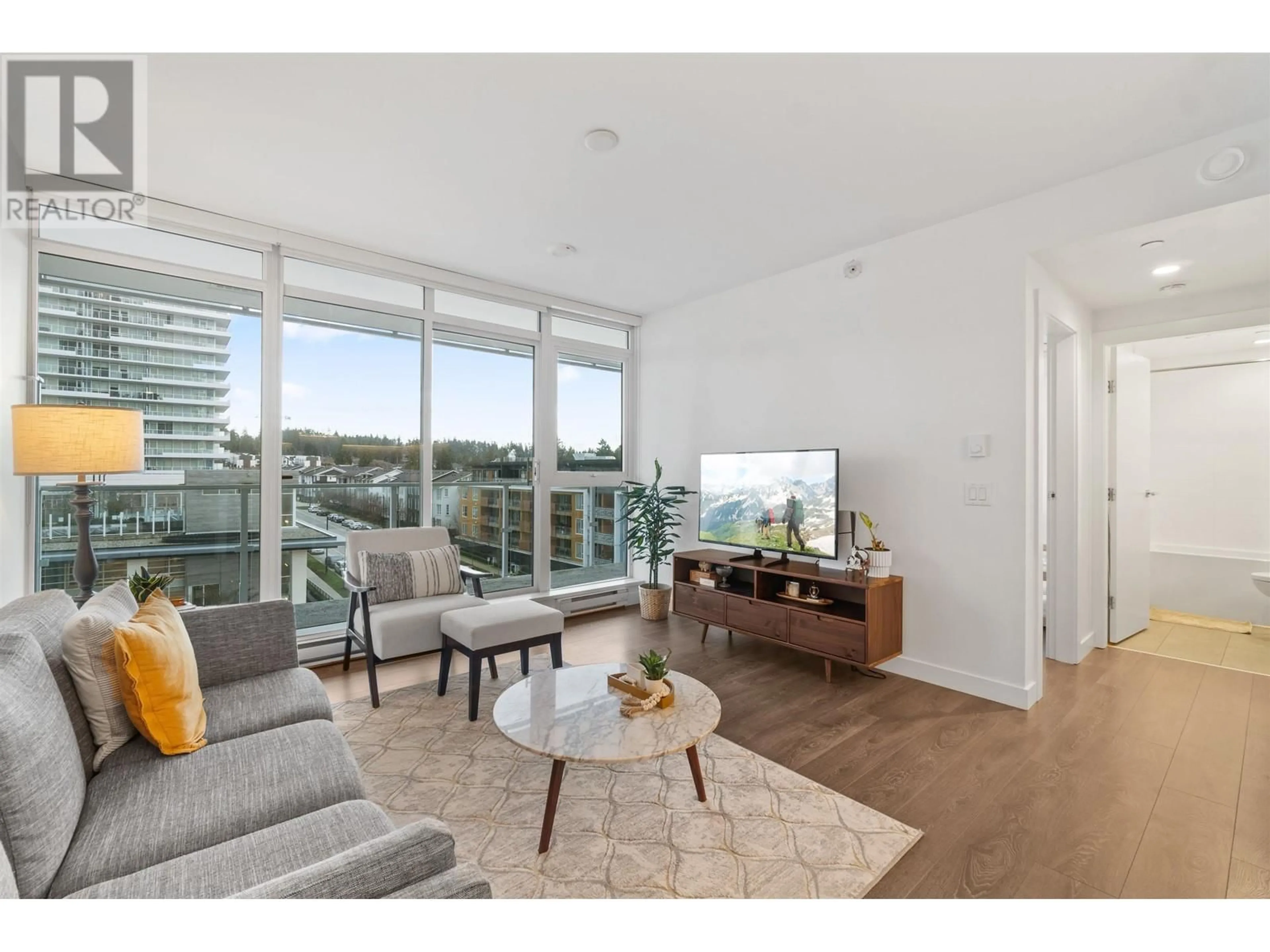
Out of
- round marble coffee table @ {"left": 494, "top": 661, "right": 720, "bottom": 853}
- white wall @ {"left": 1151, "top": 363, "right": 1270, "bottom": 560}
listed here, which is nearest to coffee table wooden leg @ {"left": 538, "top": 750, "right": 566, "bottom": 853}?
round marble coffee table @ {"left": 494, "top": 661, "right": 720, "bottom": 853}

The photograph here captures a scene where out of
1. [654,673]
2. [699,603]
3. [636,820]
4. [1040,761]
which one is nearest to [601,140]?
[654,673]

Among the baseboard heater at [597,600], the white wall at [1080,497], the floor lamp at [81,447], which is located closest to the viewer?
the floor lamp at [81,447]

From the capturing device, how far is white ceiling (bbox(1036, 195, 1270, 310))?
8.13ft

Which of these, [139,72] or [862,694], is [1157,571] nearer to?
[862,694]

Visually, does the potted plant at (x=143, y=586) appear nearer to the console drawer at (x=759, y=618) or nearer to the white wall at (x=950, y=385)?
the console drawer at (x=759, y=618)

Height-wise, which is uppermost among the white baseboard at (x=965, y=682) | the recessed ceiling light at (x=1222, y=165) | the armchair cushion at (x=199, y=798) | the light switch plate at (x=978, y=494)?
the recessed ceiling light at (x=1222, y=165)

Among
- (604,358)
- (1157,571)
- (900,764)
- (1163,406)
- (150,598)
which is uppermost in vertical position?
(604,358)

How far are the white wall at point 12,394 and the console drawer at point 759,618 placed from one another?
367 centimetres

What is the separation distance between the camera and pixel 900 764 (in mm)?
2328

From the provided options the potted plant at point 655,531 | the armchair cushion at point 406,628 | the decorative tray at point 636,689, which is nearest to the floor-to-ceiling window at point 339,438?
the armchair cushion at point 406,628

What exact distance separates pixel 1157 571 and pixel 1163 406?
4.82 ft

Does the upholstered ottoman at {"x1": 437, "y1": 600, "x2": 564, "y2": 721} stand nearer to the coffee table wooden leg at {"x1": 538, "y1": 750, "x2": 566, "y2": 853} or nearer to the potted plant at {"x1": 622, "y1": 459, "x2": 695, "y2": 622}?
the coffee table wooden leg at {"x1": 538, "y1": 750, "x2": 566, "y2": 853}

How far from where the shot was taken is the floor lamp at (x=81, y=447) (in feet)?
7.13
